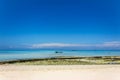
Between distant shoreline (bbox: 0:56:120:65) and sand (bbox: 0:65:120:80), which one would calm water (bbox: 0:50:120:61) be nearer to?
distant shoreline (bbox: 0:56:120:65)

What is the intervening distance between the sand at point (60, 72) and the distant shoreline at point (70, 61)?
115 mm

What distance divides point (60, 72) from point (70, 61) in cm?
72

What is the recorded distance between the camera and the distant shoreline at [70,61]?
14.9 ft

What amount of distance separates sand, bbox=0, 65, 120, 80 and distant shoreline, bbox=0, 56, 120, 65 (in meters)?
0.12

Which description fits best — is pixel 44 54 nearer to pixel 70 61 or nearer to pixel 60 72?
pixel 70 61

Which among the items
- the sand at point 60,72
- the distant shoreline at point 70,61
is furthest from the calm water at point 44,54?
the sand at point 60,72

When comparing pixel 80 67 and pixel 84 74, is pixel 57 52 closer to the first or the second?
pixel 80 67

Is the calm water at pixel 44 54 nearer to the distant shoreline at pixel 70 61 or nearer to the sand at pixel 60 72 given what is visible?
the distant shoreline at pixel 70 61

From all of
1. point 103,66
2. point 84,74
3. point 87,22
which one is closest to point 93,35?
point 87,22

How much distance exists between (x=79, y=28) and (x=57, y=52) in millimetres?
565

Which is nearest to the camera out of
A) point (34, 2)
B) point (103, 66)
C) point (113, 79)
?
point (113, 79)

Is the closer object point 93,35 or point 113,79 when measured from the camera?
point 113,79

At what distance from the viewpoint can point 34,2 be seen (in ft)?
14.3

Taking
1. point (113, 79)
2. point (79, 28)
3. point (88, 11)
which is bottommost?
point (113, 79)
